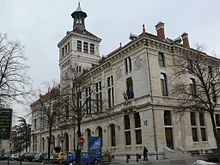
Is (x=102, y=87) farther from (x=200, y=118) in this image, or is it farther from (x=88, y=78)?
(x=200, y=118)

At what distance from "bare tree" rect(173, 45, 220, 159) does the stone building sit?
174cm

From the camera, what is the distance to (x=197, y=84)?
3500 centimetres

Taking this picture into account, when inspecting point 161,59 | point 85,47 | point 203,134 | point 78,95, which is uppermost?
point 85,47

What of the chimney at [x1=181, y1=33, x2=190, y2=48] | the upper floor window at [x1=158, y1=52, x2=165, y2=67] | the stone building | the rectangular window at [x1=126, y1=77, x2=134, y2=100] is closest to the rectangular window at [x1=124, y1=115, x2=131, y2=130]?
the stone building

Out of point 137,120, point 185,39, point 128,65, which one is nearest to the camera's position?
point 137,120

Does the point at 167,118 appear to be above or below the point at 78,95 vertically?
below

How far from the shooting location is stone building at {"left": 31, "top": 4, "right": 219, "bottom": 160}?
33.9m

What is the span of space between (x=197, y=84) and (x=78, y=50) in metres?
29.1

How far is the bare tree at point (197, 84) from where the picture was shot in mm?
27297

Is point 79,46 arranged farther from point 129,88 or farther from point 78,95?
point 78,95

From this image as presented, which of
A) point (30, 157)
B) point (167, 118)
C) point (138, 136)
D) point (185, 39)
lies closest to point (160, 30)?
point (185, 39)

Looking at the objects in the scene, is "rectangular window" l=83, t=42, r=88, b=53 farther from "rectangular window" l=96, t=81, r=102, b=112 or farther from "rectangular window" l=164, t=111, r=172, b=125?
"rectangular window" l=164, t=111, r=172, b=125

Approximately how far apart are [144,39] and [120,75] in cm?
738

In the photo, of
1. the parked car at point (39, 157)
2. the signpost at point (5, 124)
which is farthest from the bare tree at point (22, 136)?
the signpost at point (5, 124)
